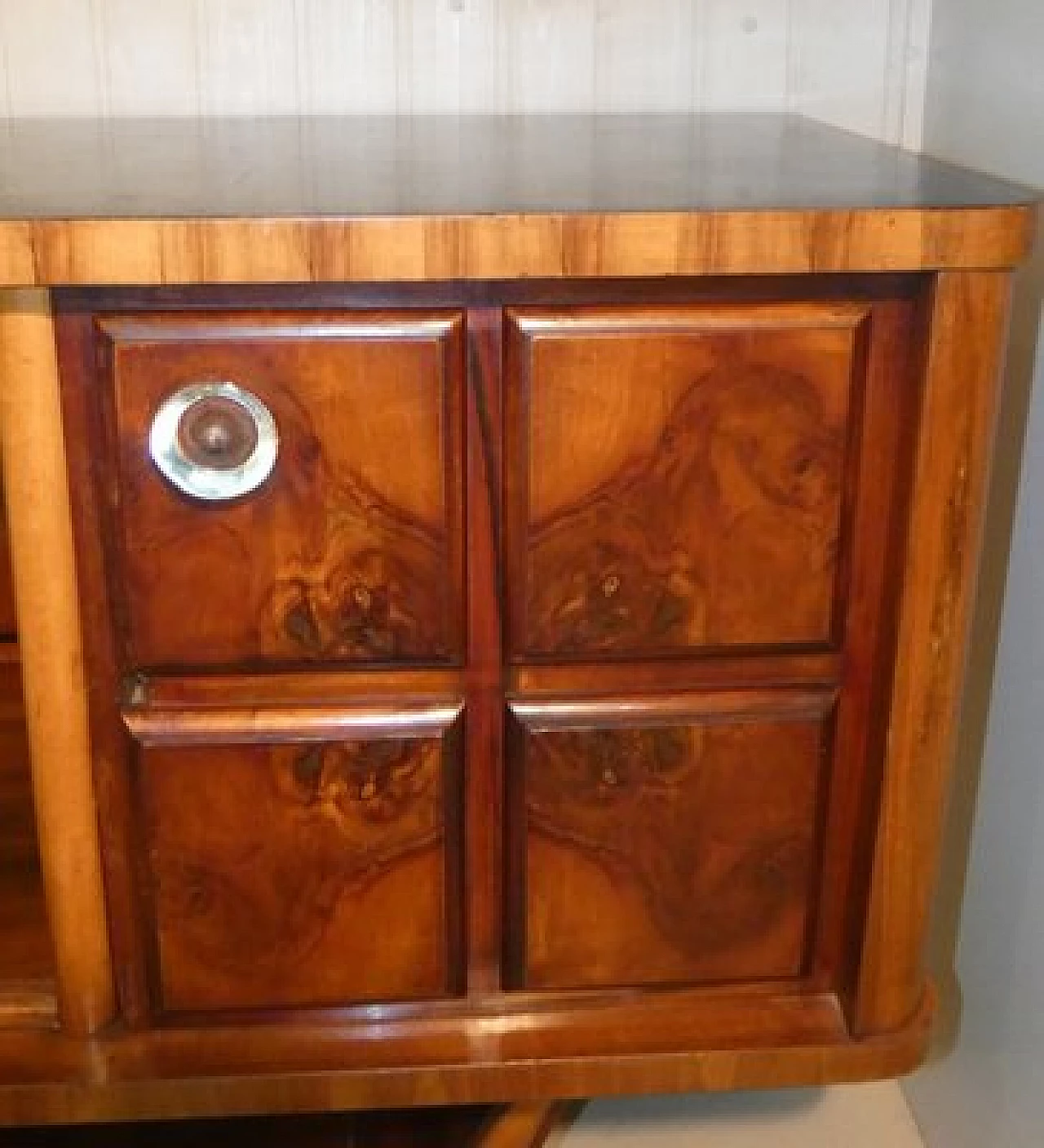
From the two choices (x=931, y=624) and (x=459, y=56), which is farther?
(x=459, y=56)

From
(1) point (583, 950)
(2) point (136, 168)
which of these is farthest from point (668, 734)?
(2) point (136, 168)

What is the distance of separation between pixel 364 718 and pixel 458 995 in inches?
7.6

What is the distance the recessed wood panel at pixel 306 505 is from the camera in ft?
2.49

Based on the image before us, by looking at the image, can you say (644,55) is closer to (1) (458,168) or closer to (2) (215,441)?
(1) (458,168)

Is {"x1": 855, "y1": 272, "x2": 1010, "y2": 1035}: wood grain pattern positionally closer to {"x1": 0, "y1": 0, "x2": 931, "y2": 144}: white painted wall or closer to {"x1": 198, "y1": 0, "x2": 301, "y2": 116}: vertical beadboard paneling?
{"x1": 0, "y1": 0, "x2": 931, "y2": 144}: white painted wall

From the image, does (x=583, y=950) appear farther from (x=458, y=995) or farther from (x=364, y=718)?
(x=364, y=718)

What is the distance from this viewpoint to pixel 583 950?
2.94 ft

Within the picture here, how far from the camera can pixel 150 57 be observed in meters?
1.18

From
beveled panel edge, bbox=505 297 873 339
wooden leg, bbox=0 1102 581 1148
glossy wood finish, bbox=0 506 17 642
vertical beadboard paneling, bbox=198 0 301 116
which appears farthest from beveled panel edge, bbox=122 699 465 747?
vertical beadboard paneling, bbox=198 0 301 116

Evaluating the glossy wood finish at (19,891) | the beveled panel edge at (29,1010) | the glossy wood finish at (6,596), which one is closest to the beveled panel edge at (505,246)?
the glossy wood finish at (6,596)

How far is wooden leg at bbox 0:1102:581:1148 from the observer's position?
1.07 m

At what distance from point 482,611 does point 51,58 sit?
65 cm

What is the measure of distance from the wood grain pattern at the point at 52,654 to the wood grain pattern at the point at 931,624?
1.47 feet

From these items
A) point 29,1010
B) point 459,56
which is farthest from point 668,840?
point 459,56
